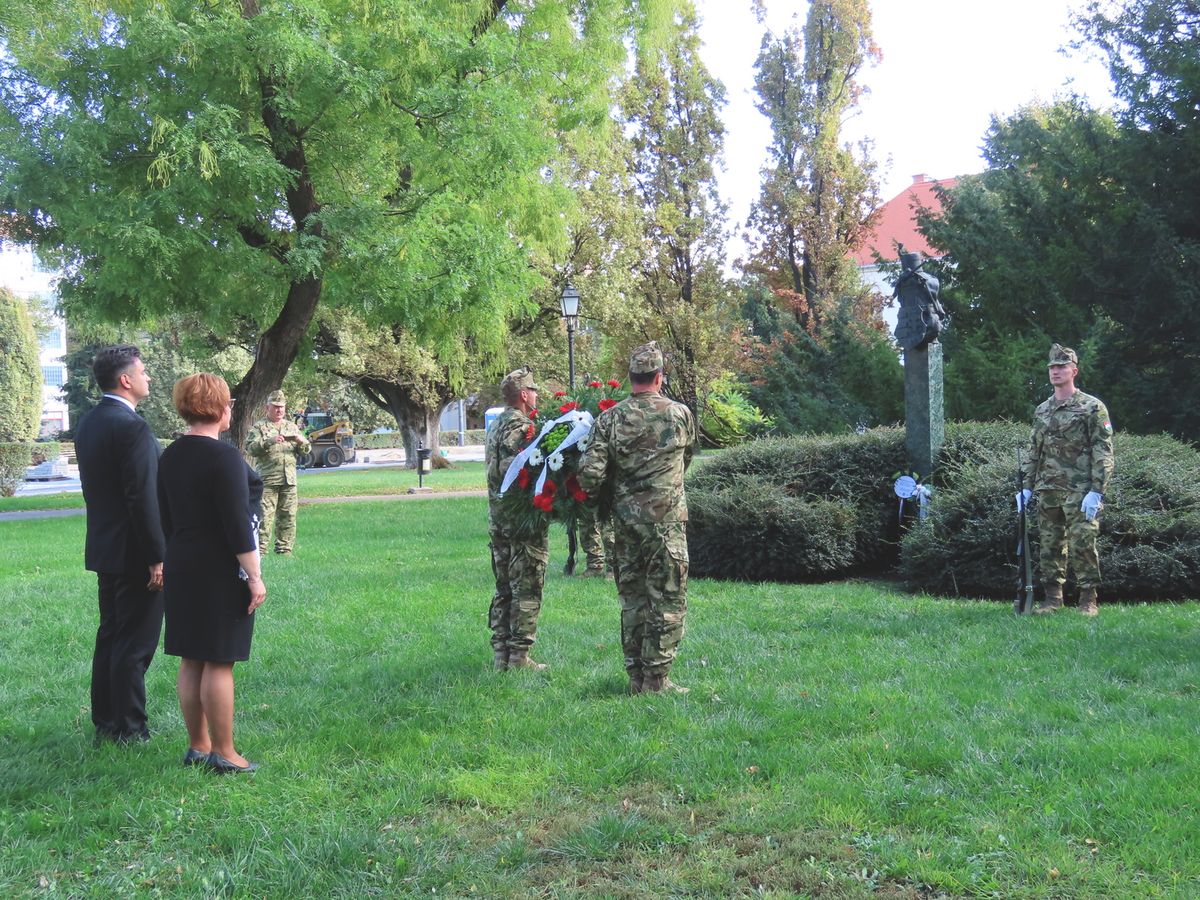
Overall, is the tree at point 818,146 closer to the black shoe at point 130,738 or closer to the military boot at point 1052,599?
the military boot at point 1052,599

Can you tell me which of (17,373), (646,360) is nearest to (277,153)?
(646,360)

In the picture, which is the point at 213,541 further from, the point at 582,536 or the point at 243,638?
the point at 582,536

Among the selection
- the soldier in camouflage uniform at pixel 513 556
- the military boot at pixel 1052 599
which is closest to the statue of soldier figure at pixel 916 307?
the military boot at pixel 1052 599

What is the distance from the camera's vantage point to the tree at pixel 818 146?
30.2 metres

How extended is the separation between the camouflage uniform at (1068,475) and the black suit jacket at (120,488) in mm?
7215

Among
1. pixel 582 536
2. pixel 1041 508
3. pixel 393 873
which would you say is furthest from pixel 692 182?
pixel 393 873

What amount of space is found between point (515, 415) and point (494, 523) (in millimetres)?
810

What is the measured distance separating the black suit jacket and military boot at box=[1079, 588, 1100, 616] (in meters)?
7.34

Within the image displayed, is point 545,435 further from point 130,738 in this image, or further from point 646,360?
point 130,738

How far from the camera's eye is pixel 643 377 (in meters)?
6.09

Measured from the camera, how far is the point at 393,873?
3.84 metres

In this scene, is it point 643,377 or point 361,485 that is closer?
point 643,377

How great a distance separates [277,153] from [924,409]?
11.2m

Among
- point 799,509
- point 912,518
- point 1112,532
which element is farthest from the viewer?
point 912,518
